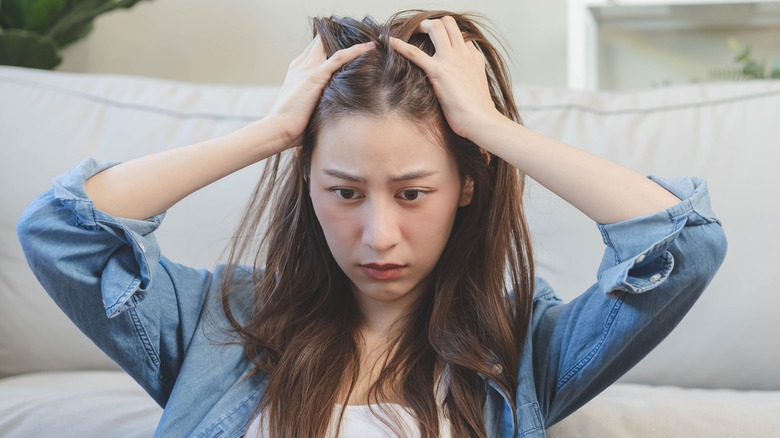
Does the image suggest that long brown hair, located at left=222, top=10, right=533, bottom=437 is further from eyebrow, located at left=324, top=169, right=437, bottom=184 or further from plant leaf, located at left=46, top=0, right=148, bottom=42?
plant leaf, located at left=46, top=0, right=148, bottom=42

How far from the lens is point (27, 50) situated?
6.36ft

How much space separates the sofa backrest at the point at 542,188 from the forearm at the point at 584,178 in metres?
0.33

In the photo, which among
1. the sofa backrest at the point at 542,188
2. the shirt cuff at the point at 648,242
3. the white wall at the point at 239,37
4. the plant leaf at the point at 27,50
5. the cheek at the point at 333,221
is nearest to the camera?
the shirt cuff at the point at 648,242

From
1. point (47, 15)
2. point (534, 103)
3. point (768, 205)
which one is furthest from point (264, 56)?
point (768, 205)

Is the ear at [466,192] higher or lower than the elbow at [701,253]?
higher

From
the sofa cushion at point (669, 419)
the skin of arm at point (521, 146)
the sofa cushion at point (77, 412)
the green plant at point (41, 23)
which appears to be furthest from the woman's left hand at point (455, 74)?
the green plant at point (41, 23)

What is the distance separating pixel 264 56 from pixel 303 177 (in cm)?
114

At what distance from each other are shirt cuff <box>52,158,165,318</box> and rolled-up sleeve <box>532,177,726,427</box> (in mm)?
432

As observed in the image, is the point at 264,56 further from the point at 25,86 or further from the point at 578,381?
the point at 578,381

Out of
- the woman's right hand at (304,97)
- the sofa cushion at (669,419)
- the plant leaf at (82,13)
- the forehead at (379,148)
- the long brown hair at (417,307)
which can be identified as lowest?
the sofa cushion at (669,419)

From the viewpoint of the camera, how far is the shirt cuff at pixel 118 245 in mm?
909

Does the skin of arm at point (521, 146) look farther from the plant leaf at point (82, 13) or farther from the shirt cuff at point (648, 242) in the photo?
the plant leaf at point (82, 13)

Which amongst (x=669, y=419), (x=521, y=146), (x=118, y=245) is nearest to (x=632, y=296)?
(x=521, y=146)

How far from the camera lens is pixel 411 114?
3.16 feet
